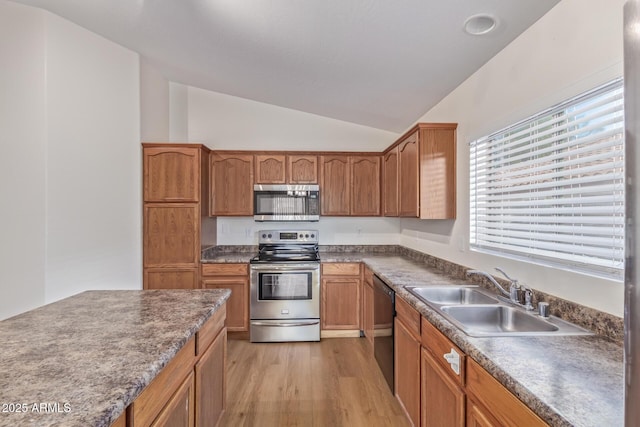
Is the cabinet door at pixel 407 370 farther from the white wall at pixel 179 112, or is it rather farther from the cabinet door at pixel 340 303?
the white wall at pixel 179 112

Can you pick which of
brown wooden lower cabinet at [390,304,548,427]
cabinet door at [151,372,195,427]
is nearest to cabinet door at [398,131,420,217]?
brown wooden lower cabinet at [390,304,548,427]

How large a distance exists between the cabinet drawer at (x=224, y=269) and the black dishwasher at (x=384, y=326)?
1.49 metres

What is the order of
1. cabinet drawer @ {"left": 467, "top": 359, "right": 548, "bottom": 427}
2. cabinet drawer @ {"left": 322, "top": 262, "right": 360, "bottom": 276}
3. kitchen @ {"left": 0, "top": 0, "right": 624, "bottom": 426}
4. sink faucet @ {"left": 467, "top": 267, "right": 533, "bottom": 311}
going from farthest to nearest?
1. cabinet drawer @ {"left": 322, "top": 262, "right": 360, "bottom": 276}
2. sink faucet @ {"left": 467, "top": 267, "right": 533, "bottom": 311}
3. kitchen @ {"left": 0, "top": 0, "right": 624, "bottom": 426}
4. cabinet drawer @ {"left": 467, "top": 359, "right": 548, "bottom": 427}

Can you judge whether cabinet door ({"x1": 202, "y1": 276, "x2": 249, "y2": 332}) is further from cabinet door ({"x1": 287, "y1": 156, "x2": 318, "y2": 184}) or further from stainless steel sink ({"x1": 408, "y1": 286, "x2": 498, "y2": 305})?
stainless steel sink ({"x1": 408, "y1": 286, "x2": 498, "y2": 305})

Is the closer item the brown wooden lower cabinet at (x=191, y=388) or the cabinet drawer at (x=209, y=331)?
the brown wooden lower cabinet at (x=191, y=388)

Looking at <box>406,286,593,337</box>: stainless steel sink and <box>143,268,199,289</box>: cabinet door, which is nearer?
<box>406,286,593,337</box>: stainless steel sink

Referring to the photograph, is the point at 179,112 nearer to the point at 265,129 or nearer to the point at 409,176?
the point at 265,129

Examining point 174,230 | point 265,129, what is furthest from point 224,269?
point 265,129

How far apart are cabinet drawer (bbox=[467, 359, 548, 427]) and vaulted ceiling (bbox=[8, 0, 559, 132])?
172 cm

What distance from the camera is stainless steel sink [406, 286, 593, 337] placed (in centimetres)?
135

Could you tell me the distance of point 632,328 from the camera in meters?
0.50

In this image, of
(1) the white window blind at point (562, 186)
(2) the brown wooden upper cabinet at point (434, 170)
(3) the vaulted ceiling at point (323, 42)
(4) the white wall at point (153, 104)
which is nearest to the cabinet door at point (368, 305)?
(2) the brown wooden upper cabinet at point (434, 170)

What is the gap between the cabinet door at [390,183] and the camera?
10.6ft

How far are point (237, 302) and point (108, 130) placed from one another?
83.5 inches
